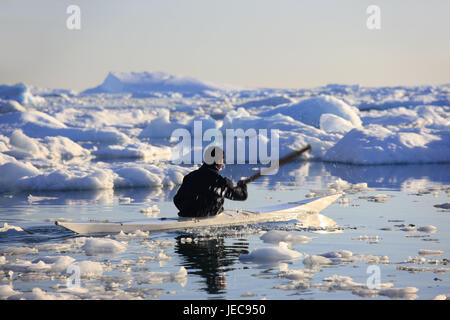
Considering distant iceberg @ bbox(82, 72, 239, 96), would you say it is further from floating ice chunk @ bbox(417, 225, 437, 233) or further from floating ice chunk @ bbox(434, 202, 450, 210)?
floating ice chunk @ bbox(417, 225, 437, 233)

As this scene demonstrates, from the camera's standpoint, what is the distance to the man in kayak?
9047mm

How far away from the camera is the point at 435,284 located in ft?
20.5

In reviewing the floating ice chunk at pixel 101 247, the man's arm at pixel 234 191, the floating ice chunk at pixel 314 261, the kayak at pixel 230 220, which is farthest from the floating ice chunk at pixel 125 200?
the floating ice chunk at pixel 314 261

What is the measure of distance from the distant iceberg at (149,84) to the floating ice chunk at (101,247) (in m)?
123

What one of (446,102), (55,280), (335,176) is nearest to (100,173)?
(335,176)

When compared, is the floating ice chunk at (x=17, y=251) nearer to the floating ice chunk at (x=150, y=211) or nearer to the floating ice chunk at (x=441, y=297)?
the floating ice chunk at (x=150, y=211)

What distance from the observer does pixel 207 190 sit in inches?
Result: 362

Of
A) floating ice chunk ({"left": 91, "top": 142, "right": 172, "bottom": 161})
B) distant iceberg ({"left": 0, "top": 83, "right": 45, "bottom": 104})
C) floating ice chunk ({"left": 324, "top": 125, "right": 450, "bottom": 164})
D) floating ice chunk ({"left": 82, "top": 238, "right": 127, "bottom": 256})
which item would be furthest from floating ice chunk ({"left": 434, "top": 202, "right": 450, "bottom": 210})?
distant iceberg ({"left": 0, "top": 83, "right": 45, "bottom": 104})

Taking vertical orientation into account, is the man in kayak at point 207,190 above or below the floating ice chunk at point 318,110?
below

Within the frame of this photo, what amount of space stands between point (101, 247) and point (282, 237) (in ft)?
6.94

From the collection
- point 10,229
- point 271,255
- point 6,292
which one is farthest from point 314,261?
point 10,229

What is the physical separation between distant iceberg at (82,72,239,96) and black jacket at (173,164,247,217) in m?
121

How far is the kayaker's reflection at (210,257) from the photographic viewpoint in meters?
6.49
